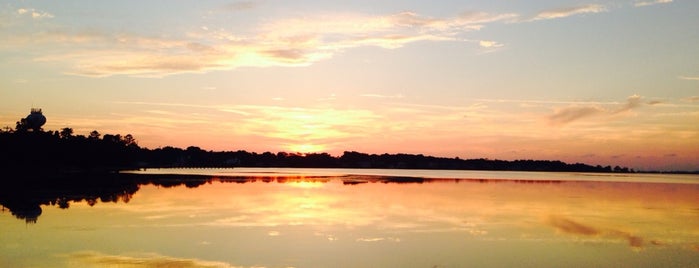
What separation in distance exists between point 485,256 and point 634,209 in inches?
989

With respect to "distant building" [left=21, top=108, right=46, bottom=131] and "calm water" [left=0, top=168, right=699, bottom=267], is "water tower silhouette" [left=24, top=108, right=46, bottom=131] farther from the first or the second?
"calm water" [left=0, top=168, right=699, bottom=267]

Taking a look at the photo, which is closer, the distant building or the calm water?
the calm water

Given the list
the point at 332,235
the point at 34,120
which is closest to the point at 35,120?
the point at 34,120

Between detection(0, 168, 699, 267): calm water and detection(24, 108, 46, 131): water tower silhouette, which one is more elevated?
detection(24, 108, 46, 131): water tower silhouette

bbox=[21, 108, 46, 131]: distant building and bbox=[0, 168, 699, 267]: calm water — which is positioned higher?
bbox=[21, 108, 46, 131]: distant building

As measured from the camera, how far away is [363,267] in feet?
59.5

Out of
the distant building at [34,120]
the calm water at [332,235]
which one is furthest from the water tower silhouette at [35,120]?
the calm water at [332,235]

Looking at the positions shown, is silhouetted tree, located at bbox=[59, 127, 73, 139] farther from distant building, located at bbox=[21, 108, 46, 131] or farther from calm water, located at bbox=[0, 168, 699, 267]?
calm water, located at bbox=[0, 168, 699, 267]

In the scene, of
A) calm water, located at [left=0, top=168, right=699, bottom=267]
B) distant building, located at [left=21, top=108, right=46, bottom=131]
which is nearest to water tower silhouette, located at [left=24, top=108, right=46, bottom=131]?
distant building, located at [left=21, top=108, right=46, bottom=131]

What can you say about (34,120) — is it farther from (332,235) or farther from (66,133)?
(332,235)

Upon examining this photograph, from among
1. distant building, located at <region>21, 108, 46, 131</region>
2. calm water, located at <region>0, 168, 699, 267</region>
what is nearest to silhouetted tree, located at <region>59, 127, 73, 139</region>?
distant building, located at <region>21, 108, 46, 131</region>

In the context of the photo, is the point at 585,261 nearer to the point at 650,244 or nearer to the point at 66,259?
the point at 650,244

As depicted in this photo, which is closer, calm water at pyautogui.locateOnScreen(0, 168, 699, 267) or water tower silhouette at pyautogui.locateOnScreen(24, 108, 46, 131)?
calm water at pyautogui.locateOnScreen(0, 168, 699, 267)

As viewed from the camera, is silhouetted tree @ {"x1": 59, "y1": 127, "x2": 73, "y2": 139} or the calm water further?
silhouetted tree @ {"x1": 59, "y1": 127, "x2": 73, "y2": 139}
